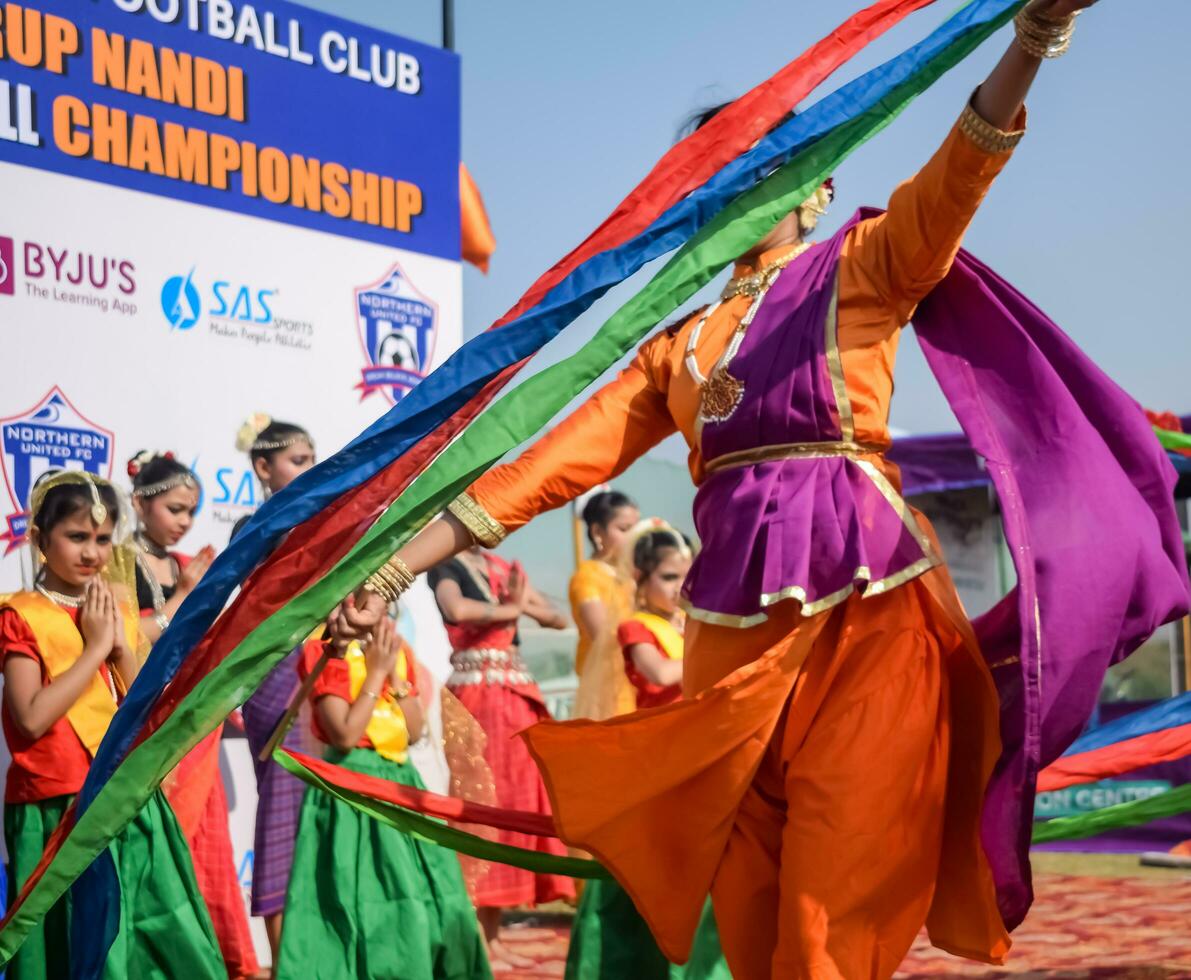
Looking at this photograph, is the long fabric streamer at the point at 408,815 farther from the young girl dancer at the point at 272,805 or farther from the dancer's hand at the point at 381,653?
the young girl dancer at the point at 272,805

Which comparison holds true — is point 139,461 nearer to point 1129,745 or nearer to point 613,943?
point 613,943

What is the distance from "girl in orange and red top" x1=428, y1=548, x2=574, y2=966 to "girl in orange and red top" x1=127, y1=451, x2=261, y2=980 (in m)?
1.18

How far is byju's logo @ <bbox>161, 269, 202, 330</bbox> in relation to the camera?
607 centimetres

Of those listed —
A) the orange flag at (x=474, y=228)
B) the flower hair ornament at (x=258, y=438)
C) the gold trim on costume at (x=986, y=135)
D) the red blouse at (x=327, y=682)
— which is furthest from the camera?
the orange flag at (x=474, y=228)

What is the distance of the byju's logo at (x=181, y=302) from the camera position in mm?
6070

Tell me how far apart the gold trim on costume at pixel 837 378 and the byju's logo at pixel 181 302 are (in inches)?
135

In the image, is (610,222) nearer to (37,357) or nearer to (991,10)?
(991,10)

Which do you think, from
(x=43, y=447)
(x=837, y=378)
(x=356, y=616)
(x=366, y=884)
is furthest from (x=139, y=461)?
(x=837, y=378)

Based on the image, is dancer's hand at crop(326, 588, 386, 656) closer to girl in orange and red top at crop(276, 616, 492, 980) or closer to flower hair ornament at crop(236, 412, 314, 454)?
girl in orange and red top at crop(276, 616, 492, 980)

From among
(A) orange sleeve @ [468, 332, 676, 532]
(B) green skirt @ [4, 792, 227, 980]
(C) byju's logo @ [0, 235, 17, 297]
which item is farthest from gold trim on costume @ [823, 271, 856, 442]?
(C) byju's logo @ [0, 235, 17, 297]

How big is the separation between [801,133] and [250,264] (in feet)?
11.8

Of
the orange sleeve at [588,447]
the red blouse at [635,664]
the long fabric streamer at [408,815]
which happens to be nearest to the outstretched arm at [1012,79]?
the orange sleeve at [588,447]

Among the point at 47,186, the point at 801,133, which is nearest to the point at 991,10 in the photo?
A: the point at 801,133

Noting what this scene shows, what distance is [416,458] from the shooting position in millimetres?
3088
